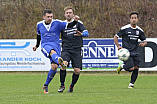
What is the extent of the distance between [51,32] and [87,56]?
374 inches

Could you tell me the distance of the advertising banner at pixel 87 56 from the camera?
62.5 feet

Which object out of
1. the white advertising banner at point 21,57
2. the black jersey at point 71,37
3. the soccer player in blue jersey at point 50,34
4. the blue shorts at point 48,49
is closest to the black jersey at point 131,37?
the black jersey at point 71,37

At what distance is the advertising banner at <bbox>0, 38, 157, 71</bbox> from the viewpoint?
19.0m

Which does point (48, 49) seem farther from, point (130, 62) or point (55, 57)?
point (130, 62)

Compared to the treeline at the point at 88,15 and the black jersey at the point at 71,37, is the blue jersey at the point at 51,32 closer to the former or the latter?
the black jersey at the point at 71,37

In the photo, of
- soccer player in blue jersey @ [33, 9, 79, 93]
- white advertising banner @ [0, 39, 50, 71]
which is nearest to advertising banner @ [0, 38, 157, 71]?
white advertising banner @ [0, 39, 50, 71]

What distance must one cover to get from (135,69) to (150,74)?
307 inches

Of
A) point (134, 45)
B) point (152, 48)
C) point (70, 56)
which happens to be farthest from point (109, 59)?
point (70, 56)

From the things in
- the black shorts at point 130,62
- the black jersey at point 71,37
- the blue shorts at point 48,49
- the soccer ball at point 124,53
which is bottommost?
the black shorts at point 130,62

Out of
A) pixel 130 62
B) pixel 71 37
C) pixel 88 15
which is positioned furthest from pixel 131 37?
pixel 88 15

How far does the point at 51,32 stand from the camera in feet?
32.8

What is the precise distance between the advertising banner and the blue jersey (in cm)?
931

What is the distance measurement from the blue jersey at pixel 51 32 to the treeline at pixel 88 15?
1400 centimetres

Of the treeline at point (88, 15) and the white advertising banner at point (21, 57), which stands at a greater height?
the treeline at point (88, 15)
